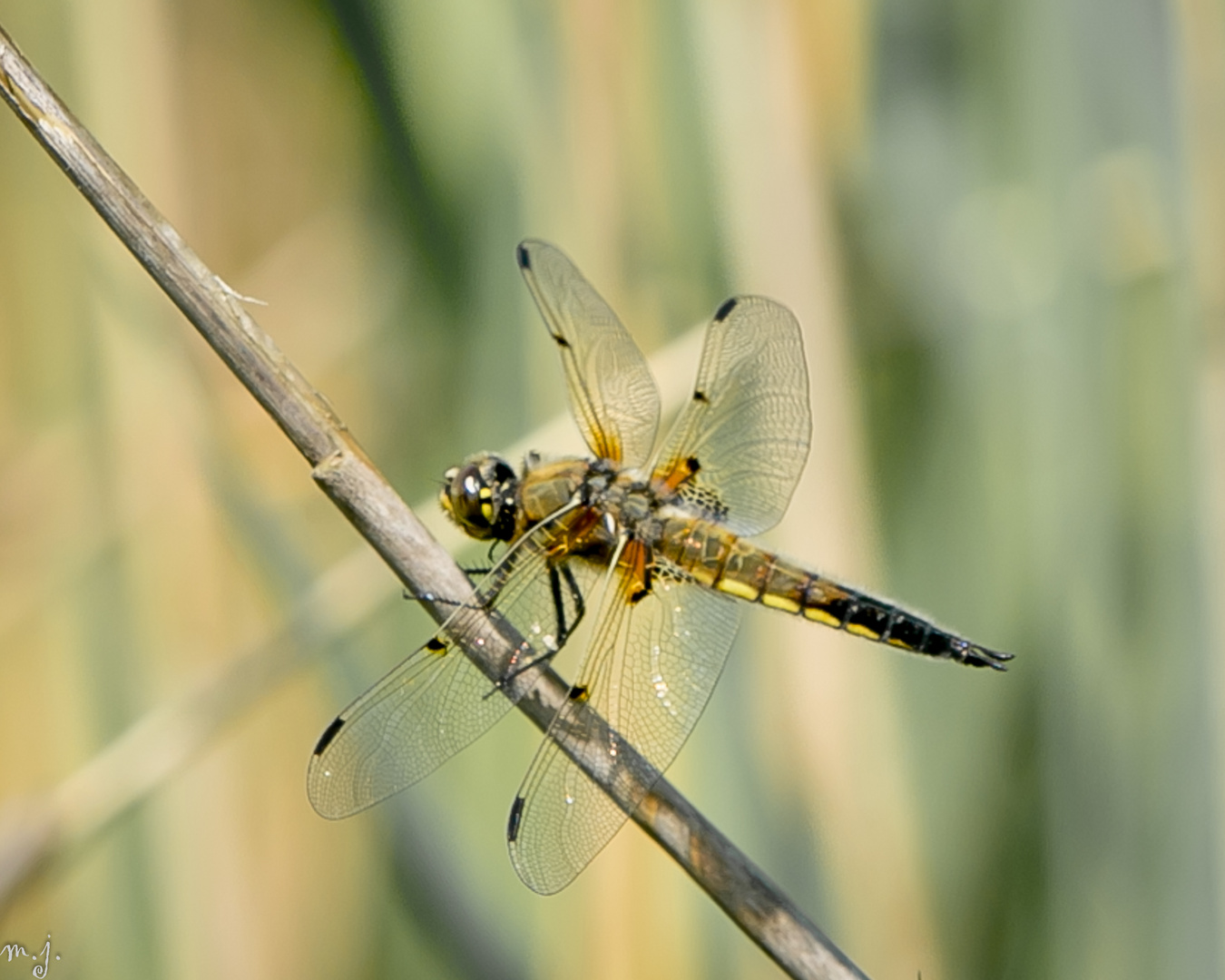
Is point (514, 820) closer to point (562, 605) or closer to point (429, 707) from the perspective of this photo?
point (429, 707)

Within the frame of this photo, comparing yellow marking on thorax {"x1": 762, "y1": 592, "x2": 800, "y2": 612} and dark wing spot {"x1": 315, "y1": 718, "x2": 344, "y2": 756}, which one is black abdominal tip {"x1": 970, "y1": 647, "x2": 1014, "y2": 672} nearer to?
yellow marking on thorax {"x1": 762, "y1": 592, "x2": 800, "y2": 612}

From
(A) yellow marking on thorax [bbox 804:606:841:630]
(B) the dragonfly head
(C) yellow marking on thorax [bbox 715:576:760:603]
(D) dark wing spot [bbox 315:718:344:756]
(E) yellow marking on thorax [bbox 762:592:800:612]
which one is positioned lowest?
(A) yellow marking on thorax [bbox 804:606:841:630]

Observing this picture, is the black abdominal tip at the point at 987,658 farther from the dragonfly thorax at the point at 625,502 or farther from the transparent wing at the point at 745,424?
the dragonfly thorax at the point at 625,502

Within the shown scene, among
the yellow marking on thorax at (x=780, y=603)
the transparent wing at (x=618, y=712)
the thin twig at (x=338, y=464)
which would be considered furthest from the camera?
the yellow marking on thorax at (x=780, y=603)

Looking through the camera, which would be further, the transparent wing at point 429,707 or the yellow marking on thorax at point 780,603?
the yellow marking on thorax at point 780,603

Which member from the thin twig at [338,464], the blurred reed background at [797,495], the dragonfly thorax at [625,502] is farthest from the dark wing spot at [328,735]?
the dragonfly thorax at [625,502]

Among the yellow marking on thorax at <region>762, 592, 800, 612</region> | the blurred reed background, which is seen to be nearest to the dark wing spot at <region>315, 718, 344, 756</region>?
the blurred reed background

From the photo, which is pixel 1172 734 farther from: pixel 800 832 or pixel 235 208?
pixel 235 208
